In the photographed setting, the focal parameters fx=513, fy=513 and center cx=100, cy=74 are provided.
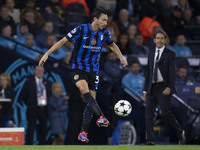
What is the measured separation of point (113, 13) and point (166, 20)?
6.45 feet

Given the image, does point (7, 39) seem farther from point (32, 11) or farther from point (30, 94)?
point (32, 11)

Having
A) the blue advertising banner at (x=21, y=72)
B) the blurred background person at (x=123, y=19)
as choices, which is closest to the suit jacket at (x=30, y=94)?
the blue advertising banner at (x=21, y=72)

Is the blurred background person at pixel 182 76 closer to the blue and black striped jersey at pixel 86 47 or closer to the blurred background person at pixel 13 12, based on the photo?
the blurred background person at pixel 13 12

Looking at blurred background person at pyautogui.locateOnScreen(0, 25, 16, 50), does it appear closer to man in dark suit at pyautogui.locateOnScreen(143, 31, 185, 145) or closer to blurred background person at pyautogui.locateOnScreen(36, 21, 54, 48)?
blurred background person at pyautogui.locateOnScreen(36, 21, 54, 48)

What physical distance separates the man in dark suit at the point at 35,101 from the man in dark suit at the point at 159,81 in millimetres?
3883

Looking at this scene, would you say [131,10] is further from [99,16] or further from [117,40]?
[99,16]

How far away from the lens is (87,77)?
27.1ft

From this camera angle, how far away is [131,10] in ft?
57.8

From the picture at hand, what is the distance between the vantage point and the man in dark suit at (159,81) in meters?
9.04

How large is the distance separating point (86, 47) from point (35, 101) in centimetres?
437

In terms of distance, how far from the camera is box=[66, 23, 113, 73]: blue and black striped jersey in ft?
26.9

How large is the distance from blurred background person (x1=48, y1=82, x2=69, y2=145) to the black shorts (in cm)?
427

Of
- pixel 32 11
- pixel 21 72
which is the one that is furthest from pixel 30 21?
pixel 21 72

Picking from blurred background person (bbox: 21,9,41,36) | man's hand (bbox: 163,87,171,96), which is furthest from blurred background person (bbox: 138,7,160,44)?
man's hand (bbox: 163,87,171,96)
